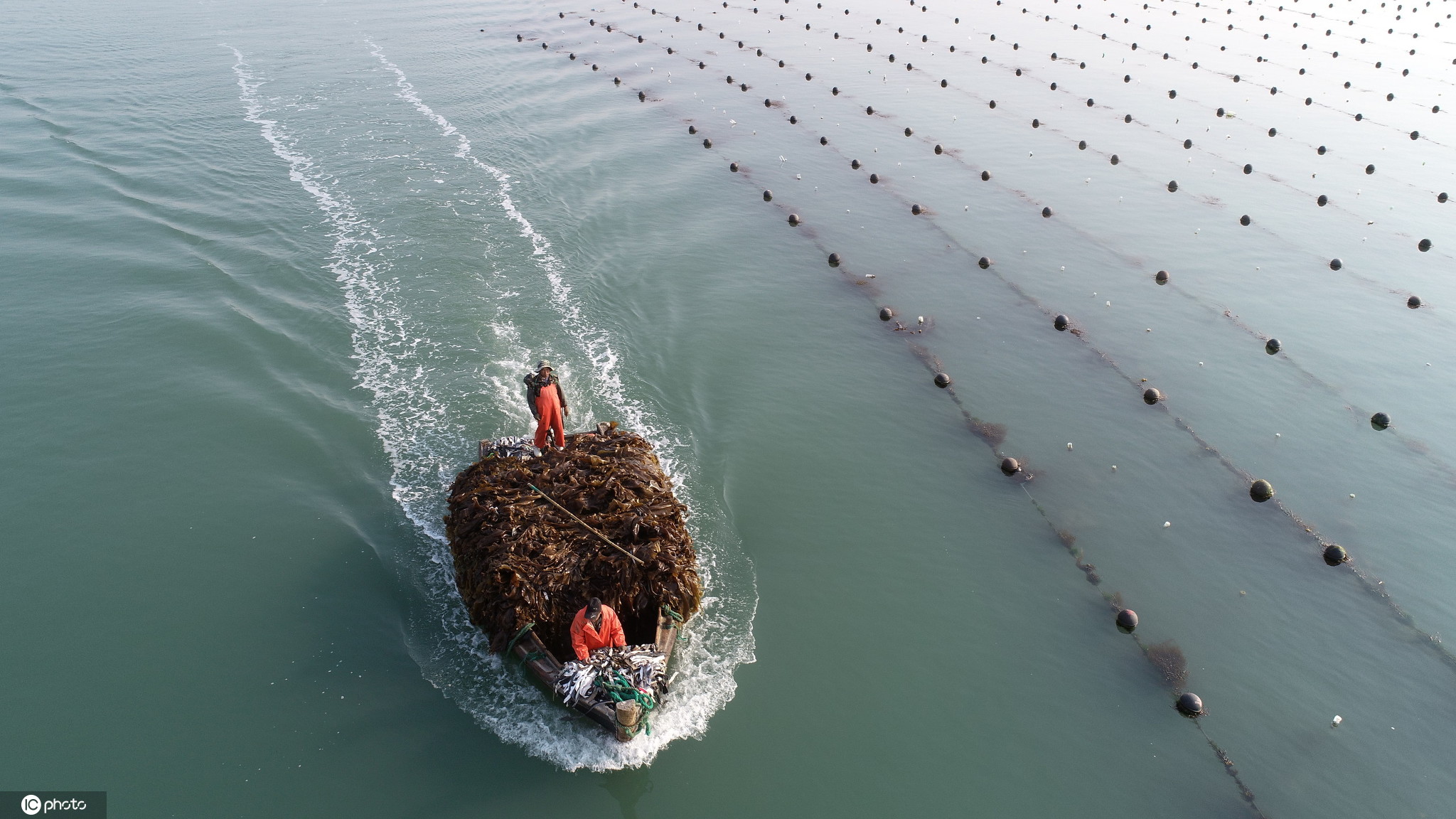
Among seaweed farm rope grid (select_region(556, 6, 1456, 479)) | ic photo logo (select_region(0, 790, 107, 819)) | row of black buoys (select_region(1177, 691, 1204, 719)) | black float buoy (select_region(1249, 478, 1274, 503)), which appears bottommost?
ic photo logo (select_region(0, 790, 107, 819))

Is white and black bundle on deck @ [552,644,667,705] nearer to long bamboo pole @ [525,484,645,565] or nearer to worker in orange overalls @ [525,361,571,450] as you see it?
long bamboo pole @ [525,484,645,565]

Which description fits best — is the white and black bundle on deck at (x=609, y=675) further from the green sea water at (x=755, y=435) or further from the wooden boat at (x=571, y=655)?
the green sea water at (x=755, y=435)

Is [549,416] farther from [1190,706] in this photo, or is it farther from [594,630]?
[1190,706]

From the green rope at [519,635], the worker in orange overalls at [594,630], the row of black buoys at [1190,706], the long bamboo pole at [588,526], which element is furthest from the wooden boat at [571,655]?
the row of black buoys at [1190,706]

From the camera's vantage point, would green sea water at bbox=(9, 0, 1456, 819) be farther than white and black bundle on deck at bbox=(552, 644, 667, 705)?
Yes

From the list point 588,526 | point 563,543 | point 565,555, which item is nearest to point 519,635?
point 565,555

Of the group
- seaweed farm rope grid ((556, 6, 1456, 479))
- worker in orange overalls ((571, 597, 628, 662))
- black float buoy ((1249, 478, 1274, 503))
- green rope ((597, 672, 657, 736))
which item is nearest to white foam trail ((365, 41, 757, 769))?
green rope ((597, 672, 657, 736))
